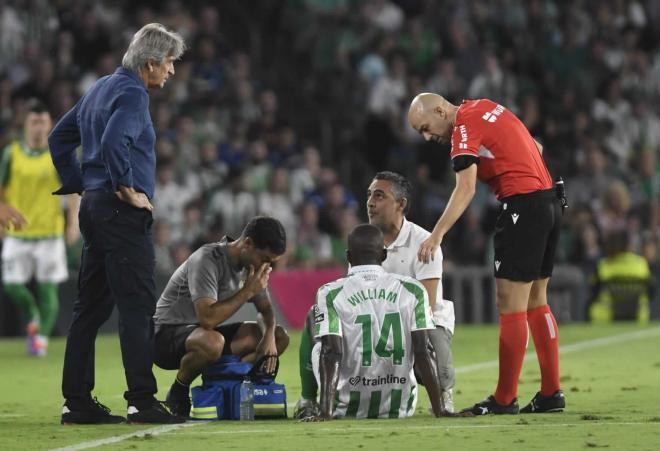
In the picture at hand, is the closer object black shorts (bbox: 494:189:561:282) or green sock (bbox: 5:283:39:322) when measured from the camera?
black shorts (bbox: 494:189:561:282)

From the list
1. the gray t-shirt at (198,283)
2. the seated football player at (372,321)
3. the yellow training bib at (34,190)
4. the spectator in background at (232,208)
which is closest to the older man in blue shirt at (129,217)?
the gray t-shirt at (198,283)

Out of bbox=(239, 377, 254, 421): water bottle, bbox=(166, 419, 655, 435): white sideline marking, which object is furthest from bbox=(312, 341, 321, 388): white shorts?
bbox=(239, 377, 254, 421): water bottle

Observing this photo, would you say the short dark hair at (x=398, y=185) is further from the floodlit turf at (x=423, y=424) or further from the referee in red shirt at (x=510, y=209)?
the floodlit turf at (x=423, y=424)

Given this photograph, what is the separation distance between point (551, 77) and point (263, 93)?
4.81m

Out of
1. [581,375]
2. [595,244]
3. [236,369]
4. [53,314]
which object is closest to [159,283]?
[53,314]

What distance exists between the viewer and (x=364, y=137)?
2111 cm

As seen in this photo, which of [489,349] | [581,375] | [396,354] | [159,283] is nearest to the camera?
[396,354]

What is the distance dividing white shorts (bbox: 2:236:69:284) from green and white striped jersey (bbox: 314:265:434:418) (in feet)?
23.6

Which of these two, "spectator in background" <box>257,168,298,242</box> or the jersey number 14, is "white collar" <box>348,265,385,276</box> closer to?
the jersey number 14

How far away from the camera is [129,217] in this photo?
7836 mm

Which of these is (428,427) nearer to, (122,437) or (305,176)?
(122,437)

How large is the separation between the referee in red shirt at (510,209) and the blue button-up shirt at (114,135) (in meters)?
1.60

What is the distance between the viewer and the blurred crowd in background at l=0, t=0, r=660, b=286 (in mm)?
18828

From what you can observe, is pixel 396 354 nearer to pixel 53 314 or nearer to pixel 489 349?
pixel 489 349
